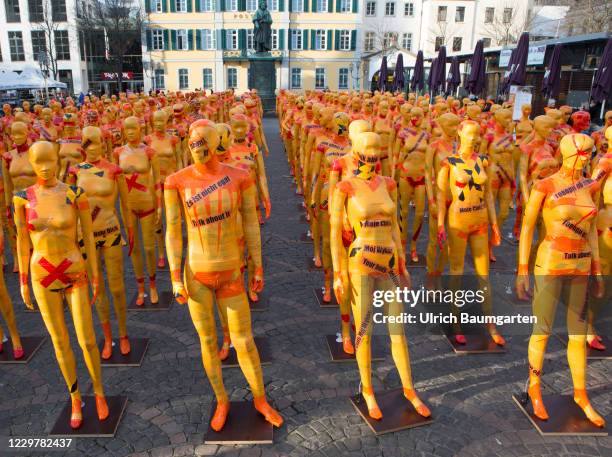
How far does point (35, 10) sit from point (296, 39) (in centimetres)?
2746

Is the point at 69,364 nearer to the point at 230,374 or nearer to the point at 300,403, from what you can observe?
the point at 230,374

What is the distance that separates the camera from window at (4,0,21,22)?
170 ft

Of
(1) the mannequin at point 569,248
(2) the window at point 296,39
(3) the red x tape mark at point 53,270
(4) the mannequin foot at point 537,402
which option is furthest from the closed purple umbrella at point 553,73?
(2) the window at point 296,39

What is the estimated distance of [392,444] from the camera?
4.66 m

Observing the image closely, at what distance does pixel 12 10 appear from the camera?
52.2 metres

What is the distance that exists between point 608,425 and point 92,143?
250 inches

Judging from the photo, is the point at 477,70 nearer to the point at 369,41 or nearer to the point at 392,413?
the point at 392,413

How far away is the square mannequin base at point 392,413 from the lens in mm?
4844

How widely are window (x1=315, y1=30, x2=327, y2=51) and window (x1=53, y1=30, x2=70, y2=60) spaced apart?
26.6 meters

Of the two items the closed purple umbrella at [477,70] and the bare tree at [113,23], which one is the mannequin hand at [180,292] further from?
the bare tree at [113,23]

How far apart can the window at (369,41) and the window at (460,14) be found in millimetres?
9926

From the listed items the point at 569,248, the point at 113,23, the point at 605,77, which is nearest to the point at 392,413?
the point at 569,248

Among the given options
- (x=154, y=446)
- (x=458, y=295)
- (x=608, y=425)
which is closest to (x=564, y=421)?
(x=608, y=425)

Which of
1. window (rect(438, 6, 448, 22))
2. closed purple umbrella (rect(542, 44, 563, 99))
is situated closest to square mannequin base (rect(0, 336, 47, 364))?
closed purple umbrella (rect(542, 44, 563, 99))
